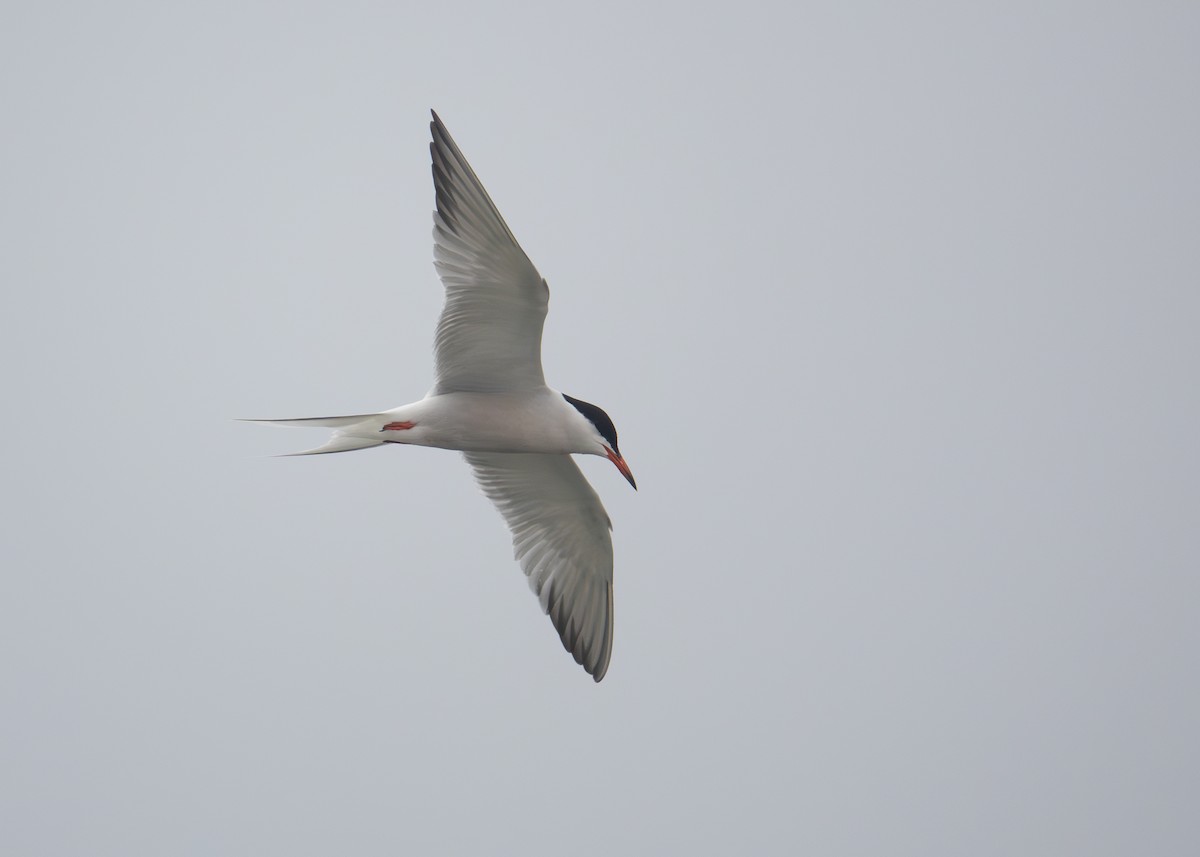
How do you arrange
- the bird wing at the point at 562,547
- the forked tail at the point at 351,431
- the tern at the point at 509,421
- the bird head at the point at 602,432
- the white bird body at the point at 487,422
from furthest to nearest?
1. the bird wing at the point at 562,547
2. the bird head at the point at 602,432
3. the white bird body at the point at 487,422
4. the forked tail at the point at 351,431
5. the tern at the point at 509,421

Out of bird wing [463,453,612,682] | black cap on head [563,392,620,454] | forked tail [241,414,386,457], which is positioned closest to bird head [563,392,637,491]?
black cap on head [563,392,620,454]

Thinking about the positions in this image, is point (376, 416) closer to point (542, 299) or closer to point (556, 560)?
point (542, 299)

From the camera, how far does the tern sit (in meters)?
4.79

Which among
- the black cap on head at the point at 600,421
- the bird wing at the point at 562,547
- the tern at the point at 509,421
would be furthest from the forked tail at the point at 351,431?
the bird wing at the point at 562,547

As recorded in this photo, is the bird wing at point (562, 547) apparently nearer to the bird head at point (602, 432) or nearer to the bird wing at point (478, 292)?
the bird head at point (602, 432)

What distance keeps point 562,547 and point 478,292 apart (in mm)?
1922

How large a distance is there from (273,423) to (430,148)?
1267mm

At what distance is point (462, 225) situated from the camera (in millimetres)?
4777

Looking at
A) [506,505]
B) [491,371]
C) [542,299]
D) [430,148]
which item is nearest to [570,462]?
[506,505]

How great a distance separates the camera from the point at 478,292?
16.2ft

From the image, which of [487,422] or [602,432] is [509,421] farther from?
[602,432]

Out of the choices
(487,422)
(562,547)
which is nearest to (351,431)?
(487,422)

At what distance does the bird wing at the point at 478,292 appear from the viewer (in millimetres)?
4680

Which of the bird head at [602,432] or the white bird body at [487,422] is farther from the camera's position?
the bird head at [602,432]
